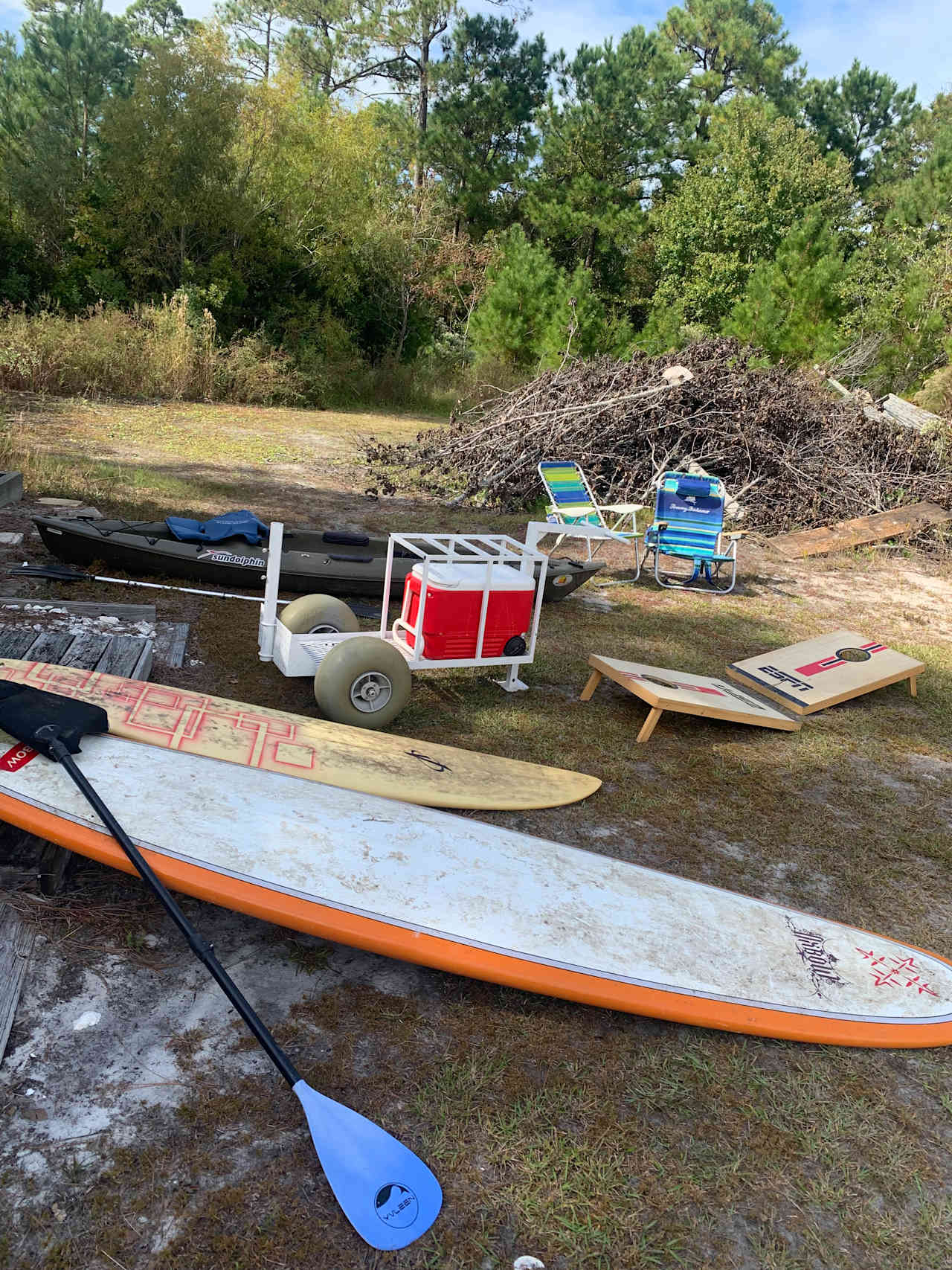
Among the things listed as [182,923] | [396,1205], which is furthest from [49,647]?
[396,1205]

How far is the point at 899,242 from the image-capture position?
2353 centimetres

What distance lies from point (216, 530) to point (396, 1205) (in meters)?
5.26

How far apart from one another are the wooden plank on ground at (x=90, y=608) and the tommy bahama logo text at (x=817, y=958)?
4.23m

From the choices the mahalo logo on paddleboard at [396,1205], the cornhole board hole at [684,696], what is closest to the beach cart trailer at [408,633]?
the cornhole board hole at [684,696]

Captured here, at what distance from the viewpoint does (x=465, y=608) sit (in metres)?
4.79

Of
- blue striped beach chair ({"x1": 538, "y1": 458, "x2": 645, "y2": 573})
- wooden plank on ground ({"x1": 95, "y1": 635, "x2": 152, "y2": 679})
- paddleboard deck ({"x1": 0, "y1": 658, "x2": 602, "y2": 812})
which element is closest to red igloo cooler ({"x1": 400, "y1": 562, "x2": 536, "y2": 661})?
paddleboard deck ({"x1": 0, "y1": 658, "x2": 602, "y2": 812})

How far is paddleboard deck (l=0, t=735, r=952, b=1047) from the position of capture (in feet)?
8.81

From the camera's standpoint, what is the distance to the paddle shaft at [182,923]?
2.32 metres

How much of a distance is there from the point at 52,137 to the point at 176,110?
3399 mm

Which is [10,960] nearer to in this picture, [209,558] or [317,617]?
[317,617]

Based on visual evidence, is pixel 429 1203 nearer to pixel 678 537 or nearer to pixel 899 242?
pixel 678 537

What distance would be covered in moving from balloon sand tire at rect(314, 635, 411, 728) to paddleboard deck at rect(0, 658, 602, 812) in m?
0.20

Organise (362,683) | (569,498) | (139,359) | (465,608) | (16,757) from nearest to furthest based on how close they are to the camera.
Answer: (16,757), (362,683), (465,608), (569,498), (139,359)

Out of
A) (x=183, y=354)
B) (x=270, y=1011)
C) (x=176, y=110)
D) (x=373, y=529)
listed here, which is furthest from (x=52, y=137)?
(x=270, y=1011)
